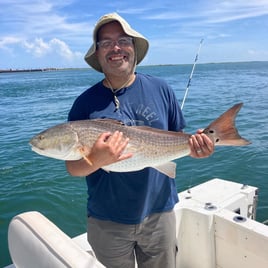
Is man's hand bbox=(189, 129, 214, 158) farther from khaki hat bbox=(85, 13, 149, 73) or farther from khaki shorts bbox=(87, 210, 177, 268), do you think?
khaki hat bbox=(85, 13, 149, 73)

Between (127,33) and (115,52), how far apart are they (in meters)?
0.19

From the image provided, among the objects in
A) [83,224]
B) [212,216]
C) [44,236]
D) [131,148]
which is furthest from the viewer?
[83,224]

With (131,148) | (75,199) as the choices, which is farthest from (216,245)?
(75,199)

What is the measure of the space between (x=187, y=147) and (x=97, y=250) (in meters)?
1.16

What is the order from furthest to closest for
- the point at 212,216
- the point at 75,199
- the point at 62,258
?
the point at 75,199
the point at 212,216
the point at 62,258

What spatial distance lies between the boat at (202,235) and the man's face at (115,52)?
1.28m

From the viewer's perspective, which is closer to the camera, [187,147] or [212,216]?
[187,147]

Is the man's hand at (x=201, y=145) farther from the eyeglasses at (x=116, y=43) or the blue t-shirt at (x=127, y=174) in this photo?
the eyeglasses at (x=116, y=43)

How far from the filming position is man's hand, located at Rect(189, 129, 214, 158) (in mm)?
2838

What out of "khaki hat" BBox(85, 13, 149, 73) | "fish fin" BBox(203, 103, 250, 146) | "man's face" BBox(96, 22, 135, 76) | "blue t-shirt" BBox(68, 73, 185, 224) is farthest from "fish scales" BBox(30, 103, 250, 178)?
"khaki hat" BBox(85, 13, 149, 73)

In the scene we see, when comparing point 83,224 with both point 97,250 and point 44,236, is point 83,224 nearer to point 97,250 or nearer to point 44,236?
point 97,250

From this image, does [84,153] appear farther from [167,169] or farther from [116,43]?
[116,43]

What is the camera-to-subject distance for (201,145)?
287 cm

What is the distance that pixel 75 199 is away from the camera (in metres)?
8.71
